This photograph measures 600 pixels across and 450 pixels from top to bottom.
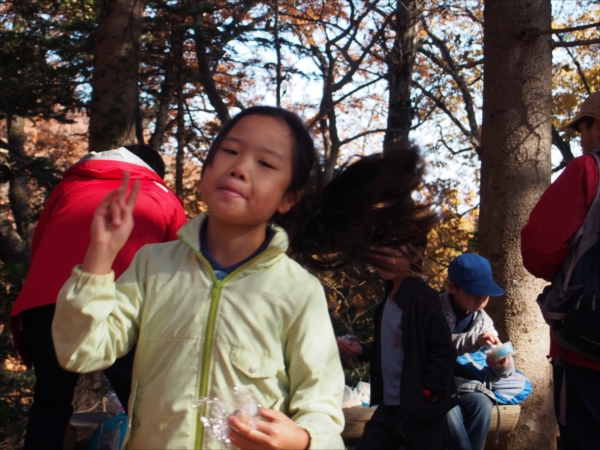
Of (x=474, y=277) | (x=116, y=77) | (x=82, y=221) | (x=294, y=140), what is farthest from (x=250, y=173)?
(x=116, y=77)

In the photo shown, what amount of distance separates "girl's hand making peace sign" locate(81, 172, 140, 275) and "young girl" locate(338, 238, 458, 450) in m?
2.22

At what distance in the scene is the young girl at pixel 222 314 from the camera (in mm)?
1694

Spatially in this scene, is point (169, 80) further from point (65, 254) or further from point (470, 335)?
point (65, 254)

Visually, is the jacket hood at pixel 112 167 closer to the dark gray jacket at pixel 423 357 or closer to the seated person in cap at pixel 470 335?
the dark gray jacket at pixel 423 357

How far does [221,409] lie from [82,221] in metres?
1.57

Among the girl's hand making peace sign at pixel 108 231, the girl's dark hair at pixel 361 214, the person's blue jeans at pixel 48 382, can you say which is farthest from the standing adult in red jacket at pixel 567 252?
the girl's hand making peace sign at pixel 108 231

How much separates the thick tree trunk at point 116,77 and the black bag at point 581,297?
14.8 ft

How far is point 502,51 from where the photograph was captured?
16.6ft

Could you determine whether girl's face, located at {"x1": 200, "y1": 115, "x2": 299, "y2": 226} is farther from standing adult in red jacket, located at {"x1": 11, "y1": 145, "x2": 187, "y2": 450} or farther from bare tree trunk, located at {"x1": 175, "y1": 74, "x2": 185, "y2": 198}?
bare tree trunk, located at {"x1": 175, "y1": 74, "x2": 185, "y2": 198}

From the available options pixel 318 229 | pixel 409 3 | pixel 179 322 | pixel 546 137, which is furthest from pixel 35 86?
pixel 179 322

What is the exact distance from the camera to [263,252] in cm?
197

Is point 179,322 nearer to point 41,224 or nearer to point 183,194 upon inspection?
point 41,224

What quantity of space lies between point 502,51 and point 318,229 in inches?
118

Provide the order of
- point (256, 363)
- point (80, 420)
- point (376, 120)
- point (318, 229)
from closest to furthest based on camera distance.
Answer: point (256, 363) < point (318, 229) < point (80, 420) < point (376, 120)
